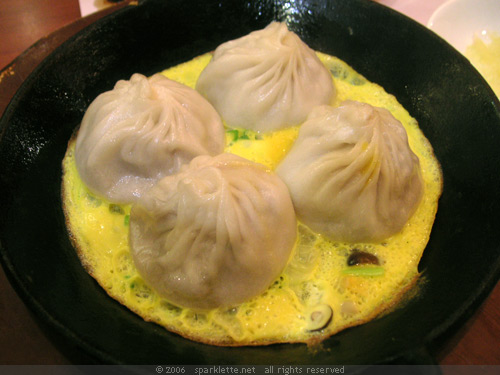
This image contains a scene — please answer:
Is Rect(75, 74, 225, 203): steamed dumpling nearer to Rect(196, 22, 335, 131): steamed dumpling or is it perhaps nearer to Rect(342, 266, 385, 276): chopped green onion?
Rect(196, 22, 335, 131): steamed dumpling

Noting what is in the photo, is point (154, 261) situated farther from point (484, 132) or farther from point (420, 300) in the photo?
point (484, 132)

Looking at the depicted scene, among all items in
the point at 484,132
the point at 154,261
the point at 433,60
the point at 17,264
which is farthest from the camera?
the point at 433,60


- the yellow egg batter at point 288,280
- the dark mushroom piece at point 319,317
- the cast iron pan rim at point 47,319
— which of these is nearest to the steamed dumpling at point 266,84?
the yellow egg batter at point 288,280

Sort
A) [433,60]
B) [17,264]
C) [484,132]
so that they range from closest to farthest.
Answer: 1. [17,264]
2. [484,132]
3. [433,60]

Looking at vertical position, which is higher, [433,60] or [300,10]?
[300,10]

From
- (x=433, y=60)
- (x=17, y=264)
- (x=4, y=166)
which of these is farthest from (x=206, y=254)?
(x=433, y=60)

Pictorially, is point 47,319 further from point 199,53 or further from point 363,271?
point 199,53
